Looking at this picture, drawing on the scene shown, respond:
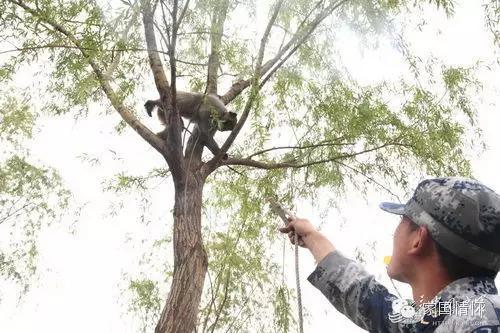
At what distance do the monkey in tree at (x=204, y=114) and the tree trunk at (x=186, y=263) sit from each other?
1.87 ft

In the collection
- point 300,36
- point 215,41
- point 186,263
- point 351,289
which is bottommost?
point 351,289

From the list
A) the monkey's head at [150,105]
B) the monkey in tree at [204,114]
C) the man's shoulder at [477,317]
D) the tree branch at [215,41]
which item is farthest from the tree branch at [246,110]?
the man's shoulder at [477,317]

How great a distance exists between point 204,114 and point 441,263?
12.9 ft

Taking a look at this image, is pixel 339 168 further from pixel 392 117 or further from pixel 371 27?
pixel 371 27

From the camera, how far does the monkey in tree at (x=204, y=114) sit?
4.38 metres

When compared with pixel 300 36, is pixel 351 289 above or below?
below

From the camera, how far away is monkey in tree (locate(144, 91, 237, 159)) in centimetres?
438

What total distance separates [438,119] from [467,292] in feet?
11.9

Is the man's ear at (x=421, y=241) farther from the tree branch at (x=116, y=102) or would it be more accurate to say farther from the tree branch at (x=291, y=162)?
the tree branch at (x=291, y=162)

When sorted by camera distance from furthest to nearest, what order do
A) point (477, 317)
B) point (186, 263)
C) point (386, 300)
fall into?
point (186, 263)
point (386, 300)
point (477, 317)

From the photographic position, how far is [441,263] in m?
0.91

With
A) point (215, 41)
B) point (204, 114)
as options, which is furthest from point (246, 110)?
point (204, 114)

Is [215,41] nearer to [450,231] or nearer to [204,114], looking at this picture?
[204,114]

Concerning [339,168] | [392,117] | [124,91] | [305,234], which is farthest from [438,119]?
[305,234]
